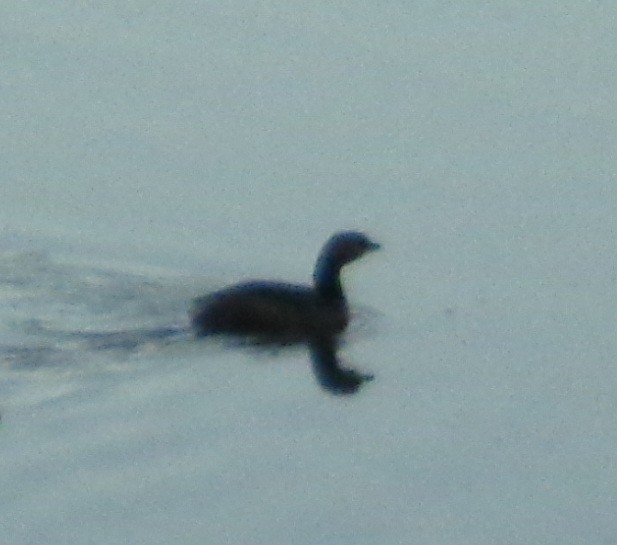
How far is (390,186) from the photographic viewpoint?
855 inches

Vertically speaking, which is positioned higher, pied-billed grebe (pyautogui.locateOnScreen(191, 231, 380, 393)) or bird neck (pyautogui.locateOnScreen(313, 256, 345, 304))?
bird neck (pyautogui.locateOnScreen(313, 256, 345, 304))

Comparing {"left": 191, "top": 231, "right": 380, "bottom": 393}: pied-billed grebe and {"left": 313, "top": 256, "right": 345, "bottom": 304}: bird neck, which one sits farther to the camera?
{"left": 313, "top": 256, "right": 345, "bottom": 304}: bird neck

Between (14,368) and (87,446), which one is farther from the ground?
(14,368)

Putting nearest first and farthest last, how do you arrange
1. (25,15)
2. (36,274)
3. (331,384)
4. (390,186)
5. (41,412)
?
1. (41,412)
2. (331,384)
3. (36,274)
4. (390,186)
5. (25,15)

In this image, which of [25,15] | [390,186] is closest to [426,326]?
[390,186]

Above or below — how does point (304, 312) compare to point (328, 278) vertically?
below

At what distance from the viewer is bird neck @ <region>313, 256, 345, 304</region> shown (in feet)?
65.7

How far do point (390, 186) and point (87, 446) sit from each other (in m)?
6.41

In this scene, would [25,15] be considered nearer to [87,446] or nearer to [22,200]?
[22,200]

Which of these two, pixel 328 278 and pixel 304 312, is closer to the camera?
pixel 304 312

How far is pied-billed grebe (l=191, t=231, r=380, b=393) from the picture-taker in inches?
742

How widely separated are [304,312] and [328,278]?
Result: 0.64m

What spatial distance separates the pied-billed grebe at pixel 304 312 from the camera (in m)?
18.9

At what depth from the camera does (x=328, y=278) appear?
20.1 meters
